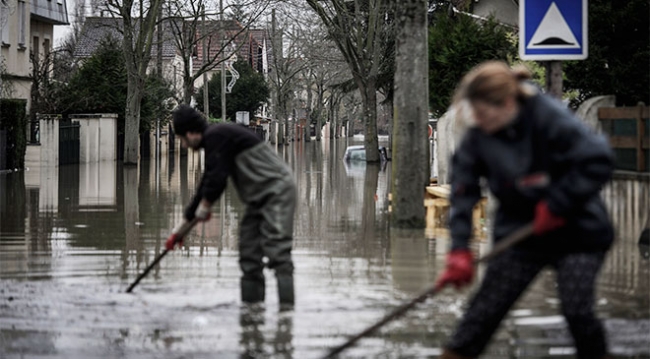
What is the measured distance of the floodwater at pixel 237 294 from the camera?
737 cm

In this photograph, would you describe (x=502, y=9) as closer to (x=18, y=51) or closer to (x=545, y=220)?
(x=18, y=51)

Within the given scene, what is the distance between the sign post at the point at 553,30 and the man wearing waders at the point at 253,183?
258 centimetres

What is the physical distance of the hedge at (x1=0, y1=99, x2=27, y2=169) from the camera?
34.5 meters

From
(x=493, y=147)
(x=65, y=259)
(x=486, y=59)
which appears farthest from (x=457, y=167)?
(x=486, y=59)

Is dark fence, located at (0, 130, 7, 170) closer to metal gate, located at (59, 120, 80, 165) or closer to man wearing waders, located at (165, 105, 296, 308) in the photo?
metal gate, located at (59, 120, 80, 165)

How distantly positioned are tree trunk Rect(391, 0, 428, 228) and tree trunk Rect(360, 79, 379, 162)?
29.5m

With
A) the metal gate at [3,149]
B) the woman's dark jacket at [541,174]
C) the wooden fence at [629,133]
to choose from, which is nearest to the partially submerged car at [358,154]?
the metal gate at [3,149]

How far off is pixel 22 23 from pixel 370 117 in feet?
42.4

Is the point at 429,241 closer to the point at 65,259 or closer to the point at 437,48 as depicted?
the point at 65,259

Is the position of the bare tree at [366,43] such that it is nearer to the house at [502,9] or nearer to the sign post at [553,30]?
the house at [502,9]

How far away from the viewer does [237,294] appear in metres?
9.79

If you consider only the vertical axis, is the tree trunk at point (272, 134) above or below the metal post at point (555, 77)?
above

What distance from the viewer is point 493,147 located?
18.3 feet

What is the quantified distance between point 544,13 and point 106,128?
38964 millimetres
